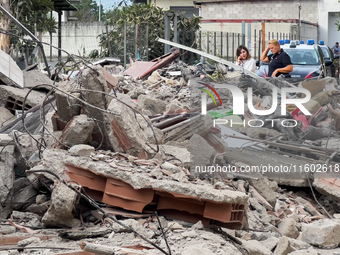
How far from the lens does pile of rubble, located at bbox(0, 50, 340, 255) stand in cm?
478

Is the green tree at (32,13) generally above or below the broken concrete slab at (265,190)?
above

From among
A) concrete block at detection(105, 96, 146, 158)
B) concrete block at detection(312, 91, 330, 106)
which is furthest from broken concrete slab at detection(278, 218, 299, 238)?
concrete block at detection(312, 91, 330, 106)

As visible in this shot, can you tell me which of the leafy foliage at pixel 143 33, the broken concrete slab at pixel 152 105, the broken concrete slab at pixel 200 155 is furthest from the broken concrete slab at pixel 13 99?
the leafy foliage at pixel 143 33

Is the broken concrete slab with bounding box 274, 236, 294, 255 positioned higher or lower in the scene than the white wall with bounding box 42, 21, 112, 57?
lower

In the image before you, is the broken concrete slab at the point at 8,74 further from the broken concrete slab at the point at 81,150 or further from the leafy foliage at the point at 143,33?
the leafy foliage at the point at 143,33

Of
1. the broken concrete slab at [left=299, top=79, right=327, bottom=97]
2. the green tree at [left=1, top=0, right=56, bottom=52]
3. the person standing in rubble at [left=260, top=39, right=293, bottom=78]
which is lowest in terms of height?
the broken concrete slab at [left=299, top=79, right=327, bottom=97]

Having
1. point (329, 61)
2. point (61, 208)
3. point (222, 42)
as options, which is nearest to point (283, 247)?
point (61, 208)

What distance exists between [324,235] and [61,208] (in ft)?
8.54

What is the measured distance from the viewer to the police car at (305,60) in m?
14.3

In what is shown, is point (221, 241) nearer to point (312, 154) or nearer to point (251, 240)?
point (251, 240)

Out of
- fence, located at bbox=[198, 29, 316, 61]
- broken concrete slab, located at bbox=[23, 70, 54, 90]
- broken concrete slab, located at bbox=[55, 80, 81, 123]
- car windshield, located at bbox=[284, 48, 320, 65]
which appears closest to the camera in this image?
broken concrete slab, located at bbox=[55, 80, 81, 123]

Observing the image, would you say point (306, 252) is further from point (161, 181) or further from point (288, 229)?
point (161, 181)

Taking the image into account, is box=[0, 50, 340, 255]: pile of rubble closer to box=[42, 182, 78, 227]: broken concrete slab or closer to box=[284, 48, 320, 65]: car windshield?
box=[42, 182, 78, 227]: broken concrete slab

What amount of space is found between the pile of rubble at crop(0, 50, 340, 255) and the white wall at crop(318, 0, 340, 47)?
32.1 metres
